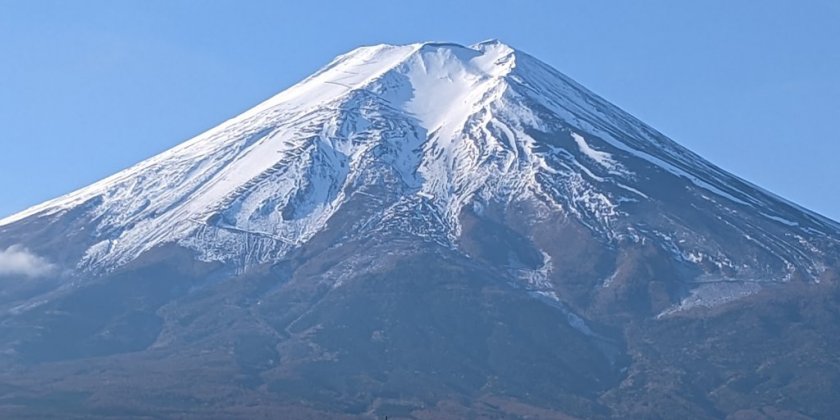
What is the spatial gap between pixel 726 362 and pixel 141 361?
37585 millimetres

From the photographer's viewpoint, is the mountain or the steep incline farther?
the steep incline

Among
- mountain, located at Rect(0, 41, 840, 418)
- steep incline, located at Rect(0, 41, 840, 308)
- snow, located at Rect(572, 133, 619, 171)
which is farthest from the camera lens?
snow, located at Rect(572, 133, 619, 171)

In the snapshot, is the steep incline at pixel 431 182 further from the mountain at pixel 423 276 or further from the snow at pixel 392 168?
the mountain at pixel 423 276

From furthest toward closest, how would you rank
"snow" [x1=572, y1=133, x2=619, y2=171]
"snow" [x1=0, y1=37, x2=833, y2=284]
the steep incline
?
"snow" [x1=572, y1=133, x2=619, y2=171] → "snow" [x1=0, y1=37, x2=833, y2=284] → the steep incline

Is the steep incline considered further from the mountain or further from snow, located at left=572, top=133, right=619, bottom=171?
the mountain

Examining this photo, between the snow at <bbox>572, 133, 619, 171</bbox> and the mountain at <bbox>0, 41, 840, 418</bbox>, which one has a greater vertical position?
the snow at <bbox>572, 133, 619, 171</bbox>

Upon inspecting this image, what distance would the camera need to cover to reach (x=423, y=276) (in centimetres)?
12406

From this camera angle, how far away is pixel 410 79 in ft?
547

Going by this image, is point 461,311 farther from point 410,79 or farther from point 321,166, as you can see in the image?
point 410,79

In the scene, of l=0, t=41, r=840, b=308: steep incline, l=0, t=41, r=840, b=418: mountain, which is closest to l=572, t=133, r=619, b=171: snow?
l=0, t=41, r=840, b=308: steep incline

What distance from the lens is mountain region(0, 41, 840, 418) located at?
108m

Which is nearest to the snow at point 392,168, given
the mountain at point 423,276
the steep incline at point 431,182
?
the steep incline at point 431,182

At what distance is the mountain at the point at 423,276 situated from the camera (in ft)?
354

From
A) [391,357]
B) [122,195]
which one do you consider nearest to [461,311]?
[391,357]
